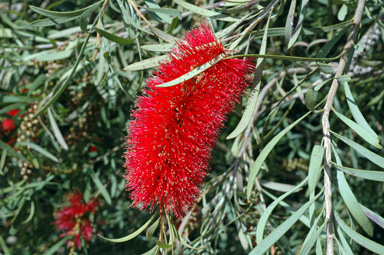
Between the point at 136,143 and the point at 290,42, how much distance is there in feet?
1.38

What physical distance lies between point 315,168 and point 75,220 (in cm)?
123

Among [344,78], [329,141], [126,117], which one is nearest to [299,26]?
[344,78]

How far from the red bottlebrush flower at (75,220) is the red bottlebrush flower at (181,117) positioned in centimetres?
85

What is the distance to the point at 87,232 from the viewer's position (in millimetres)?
1714

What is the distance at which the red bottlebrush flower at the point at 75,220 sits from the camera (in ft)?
5.52

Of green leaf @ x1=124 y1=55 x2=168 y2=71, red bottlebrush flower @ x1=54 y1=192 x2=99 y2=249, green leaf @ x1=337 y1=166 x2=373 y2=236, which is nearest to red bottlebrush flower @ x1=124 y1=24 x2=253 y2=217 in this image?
green leaf @ x1=124 y1=55 x2=168 y2=71

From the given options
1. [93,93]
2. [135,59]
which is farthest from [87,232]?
[135,59]

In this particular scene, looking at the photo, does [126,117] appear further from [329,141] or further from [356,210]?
[356,210]

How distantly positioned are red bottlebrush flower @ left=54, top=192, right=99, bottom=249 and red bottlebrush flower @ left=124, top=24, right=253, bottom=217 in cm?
85

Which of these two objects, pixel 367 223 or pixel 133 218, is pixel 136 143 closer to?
pixel 367 223

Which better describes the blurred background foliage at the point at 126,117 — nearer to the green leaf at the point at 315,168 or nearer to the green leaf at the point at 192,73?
the green leaf at the point at 192,73

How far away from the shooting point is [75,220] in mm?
1723

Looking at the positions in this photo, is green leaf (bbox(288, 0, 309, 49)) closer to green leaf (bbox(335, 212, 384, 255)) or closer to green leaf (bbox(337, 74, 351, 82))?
green leaf (bbox(337, 74, 351, 82))

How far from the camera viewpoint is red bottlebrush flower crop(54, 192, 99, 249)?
5.52ft
